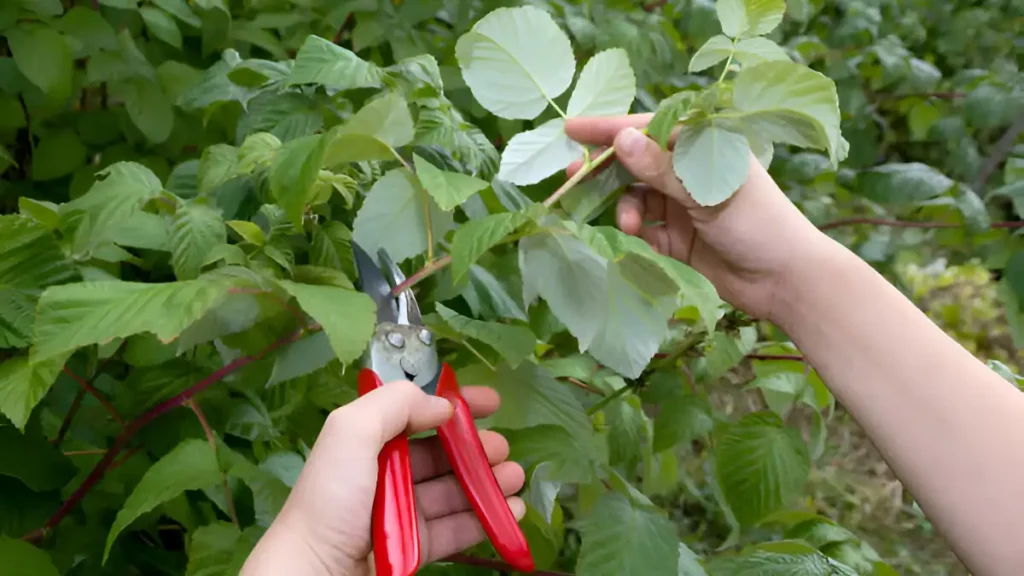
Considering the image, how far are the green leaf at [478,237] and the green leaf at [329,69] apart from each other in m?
0.14

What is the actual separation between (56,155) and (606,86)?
0.64m

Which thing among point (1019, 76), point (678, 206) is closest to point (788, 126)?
point (678, 206)

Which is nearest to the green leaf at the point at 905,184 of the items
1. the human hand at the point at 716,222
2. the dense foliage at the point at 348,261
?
the dense foliage at the point at 348,261

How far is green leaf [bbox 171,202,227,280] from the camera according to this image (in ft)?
1.51

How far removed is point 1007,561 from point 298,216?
0.47 m

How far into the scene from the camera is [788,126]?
44cm

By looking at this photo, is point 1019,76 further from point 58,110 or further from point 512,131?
point 58,110

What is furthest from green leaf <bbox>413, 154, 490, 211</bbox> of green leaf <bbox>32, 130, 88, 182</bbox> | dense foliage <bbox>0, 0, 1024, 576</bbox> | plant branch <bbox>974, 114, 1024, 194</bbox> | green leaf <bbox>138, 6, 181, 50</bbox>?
plant branch <bbox>974, 114, 1024, 194</bbox>

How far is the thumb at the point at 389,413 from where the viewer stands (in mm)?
408

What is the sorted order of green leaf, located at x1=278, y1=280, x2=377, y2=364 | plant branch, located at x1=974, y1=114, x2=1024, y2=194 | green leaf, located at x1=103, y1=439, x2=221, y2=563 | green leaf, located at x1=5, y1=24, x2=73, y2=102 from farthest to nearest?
plant branch, located at x1=974, y1=114, x2=1024, y2=194 → green leaf, located at x1=5, y1=24, x2=73, y2=102 → green leaf, located at x1=103, y1=439, x2=221, y2=563 → green leaf, located at x1=278, y1=280, x2=377, y2=364

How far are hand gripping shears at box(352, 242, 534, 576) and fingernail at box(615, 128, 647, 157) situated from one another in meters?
0.17

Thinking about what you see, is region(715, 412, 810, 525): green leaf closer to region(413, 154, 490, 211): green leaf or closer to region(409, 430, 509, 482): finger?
region(409, 430, 509, 482): finger

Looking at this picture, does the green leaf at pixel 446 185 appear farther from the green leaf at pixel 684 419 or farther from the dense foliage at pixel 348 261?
the green leaf at pixel 684 419

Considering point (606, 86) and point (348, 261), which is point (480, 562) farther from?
point (606, 86)
